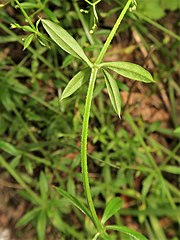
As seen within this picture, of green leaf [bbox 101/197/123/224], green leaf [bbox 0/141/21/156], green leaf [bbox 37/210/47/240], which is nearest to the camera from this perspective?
green leaf [bbox 101/197/123/224]

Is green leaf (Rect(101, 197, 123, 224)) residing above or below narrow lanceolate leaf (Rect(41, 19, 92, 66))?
below

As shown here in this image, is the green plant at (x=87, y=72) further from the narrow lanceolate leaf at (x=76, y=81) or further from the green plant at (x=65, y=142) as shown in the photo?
the green plant at (x=65, y=142)

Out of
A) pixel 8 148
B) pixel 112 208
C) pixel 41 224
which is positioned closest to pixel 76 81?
pixel 112 208

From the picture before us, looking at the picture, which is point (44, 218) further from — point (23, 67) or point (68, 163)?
point (23, 67)

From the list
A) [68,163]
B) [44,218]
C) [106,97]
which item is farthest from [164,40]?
[44,218]

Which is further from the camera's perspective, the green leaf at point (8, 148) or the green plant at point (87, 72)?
the green leaf at point (8, 148)

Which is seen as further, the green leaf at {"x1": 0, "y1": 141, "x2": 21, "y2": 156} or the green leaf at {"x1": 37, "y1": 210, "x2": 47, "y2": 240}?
the green leaf at {"x1": 37, "y1": 210, "x2": 47, "y2": 240}

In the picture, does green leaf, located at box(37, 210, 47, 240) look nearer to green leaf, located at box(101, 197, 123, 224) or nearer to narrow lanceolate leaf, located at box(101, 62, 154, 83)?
green leaf, located at box(101, 197, 123, 224)

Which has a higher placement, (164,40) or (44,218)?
(164,40)

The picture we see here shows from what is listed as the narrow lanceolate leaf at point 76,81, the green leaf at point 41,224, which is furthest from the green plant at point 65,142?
the narrow lanceolate leaf at point 76,81

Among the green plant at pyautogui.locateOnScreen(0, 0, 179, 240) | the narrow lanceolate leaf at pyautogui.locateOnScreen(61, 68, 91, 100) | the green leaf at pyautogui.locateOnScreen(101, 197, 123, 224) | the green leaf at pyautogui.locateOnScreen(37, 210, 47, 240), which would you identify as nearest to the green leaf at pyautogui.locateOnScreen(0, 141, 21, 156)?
the green plant at pyautogui.locateOnScreen(0, 0, 179, 240)

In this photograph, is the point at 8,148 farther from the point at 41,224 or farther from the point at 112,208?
the point at 112,208
